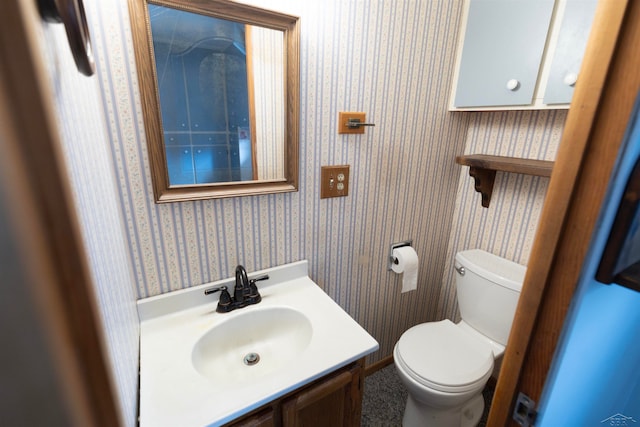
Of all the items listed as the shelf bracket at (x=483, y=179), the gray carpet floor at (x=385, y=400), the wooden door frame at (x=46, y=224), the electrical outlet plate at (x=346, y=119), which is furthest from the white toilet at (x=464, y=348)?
the wooden door frame at (x=46, y=224)

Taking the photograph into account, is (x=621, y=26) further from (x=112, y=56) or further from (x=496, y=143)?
(x=496, y=143)

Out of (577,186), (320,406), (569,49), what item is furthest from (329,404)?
(569,49)

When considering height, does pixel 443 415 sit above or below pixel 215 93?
below

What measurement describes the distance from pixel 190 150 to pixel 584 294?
39.9 inches

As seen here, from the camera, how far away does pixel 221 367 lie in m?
0.98

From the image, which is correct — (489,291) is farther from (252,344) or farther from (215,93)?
(215,93)

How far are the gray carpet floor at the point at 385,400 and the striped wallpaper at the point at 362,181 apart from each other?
0.13 m

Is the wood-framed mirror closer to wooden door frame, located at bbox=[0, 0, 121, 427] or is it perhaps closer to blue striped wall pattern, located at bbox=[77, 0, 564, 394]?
blue striped wall pattern, located at bbox=[77, 0, 564, 394]

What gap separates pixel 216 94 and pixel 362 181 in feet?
2.38

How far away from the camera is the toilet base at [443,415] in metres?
1.33

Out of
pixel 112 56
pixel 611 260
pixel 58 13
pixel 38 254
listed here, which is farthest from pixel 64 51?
pixel 611 260

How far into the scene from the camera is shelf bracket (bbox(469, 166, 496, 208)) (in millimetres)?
1537

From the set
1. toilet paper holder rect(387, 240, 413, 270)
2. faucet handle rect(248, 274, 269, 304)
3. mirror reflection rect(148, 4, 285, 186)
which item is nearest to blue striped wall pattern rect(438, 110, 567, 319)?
toilet paper holder rect(387, 240, 413, 270)

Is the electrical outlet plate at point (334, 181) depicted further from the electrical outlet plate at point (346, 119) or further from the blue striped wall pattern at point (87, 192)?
the blue striped wall pattern at point (87, 192)
